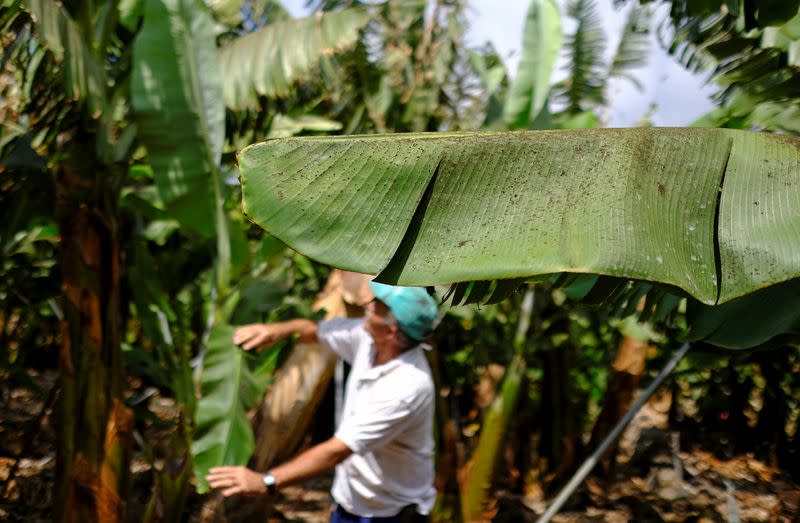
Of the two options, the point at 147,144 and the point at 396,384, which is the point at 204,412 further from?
the point at 147,144

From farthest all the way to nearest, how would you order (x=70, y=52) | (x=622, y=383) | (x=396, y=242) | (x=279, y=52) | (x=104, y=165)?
(x=622, y=383), (x=279, y=52), (x=104, y=165), (x=70, y=52), (x=396, y=242)

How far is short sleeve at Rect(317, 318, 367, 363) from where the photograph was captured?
102 inches

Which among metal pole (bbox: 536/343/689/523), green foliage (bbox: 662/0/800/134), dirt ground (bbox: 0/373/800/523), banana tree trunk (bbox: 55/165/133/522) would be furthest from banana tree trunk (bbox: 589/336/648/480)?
banana tree trunk (bbox: 55/165/133/522)

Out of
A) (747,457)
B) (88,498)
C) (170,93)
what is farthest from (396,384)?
(747,457)

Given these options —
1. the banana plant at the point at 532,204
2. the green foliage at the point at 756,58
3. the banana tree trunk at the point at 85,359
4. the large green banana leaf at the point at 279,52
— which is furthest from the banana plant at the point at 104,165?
the green foliage at the point at 756,58

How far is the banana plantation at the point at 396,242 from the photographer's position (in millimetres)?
1078

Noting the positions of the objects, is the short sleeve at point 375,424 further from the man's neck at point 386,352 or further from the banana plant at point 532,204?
the banana plant at point 532,204

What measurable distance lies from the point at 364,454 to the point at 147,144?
132 centimetres

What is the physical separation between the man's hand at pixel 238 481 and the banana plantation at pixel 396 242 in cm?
27

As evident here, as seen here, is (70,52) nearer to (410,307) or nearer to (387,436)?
(410,307)

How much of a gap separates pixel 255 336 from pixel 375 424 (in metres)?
0.65

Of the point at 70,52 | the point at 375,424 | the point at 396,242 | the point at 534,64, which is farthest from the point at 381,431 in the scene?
the point at 534,64

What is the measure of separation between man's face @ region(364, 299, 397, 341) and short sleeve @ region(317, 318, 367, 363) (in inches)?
10.5

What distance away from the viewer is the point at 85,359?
2281mm
